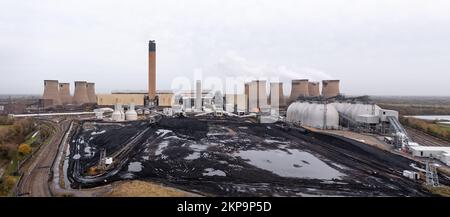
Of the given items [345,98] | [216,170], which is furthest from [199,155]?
[345,98]

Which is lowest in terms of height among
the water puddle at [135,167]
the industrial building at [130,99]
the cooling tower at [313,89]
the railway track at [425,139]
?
the water puddle at [135,167]

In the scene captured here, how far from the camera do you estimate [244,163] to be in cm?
801

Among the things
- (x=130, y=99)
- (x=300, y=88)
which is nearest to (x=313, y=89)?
(x=300, y=88)

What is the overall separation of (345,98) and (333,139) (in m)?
6.59

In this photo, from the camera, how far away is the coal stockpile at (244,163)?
6.14 meters

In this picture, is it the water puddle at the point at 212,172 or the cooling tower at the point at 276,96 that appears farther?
the cooling tower at the point at 276,96

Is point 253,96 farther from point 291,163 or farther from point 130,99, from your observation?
point 291,163

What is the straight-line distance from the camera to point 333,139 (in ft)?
38.4

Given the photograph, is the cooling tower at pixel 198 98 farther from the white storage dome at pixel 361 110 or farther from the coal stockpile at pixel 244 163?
the white storage dome at pixel 361 110

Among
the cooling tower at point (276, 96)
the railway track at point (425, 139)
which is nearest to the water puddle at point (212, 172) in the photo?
the railway track at point (425, 139)

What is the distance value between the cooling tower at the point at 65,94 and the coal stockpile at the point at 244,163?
510 inches

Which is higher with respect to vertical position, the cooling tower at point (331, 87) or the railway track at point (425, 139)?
the cooling tower at point (331, 87)

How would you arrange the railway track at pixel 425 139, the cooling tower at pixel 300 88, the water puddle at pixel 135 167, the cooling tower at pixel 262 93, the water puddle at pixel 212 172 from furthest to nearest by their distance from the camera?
1. the cooling tower at pixel 300 88
2. the cooling tower at pixel 262 93
3. the railway track at pixel 425 139
4. the water puddle at pixel 135 167
5. the water puddle at pixel 212 172

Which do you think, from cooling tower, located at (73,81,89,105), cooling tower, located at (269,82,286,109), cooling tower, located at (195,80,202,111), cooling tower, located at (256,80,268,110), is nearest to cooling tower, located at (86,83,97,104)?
cooling tower, located at (73,81,89,105)
